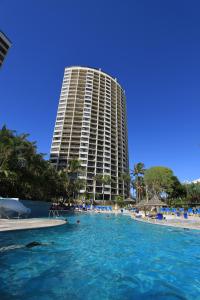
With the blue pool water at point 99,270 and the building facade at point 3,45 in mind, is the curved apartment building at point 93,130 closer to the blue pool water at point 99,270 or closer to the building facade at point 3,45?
the building facade at point 3,45

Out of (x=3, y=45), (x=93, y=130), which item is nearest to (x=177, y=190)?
(x=93, y=130)

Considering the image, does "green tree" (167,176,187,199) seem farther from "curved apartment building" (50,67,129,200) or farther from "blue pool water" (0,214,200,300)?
"blue pool water" (0,214,200,300)

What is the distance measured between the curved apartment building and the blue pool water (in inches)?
2654

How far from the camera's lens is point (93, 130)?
92.7m

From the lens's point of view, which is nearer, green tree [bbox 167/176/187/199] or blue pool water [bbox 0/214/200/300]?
blue pool water [bbox 0/214/200/300]

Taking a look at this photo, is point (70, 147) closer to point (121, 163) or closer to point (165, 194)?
point (121, 163)

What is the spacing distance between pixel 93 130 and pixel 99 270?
281ft

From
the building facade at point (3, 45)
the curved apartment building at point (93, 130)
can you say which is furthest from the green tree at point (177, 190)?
the building facade at point (3, 45)

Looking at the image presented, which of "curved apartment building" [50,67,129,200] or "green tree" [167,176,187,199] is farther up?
"curved apartment building" [50,67,129,200]

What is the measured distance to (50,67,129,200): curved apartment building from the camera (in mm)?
85125

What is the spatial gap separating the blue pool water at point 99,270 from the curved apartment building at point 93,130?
6740 cm

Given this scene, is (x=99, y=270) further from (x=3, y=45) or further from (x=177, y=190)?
(x=177, y=190)

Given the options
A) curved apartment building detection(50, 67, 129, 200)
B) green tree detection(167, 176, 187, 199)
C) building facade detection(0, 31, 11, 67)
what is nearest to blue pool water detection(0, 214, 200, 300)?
building facade detection(0, 31, 11, 67)

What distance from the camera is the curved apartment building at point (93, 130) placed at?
85.1 m
